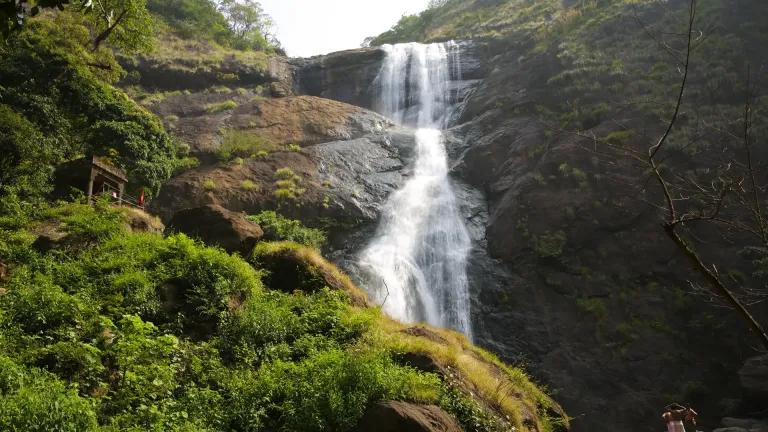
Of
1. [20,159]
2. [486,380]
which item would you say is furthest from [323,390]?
[20,159]

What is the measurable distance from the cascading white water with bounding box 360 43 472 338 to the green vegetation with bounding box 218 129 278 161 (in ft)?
23.5

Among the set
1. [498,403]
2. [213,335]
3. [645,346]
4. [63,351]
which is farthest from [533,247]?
[63,351]

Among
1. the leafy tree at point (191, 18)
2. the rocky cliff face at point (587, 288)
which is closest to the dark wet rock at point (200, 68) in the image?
the leafy tree at point (191, 18)

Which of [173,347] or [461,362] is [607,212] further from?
[173,347]

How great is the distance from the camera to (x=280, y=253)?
14008mm

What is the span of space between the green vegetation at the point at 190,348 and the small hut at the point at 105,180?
3487mm

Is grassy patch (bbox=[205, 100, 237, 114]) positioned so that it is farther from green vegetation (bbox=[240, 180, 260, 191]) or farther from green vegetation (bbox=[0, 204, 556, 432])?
green vegetation (bbox=[0, 204, 556, 432])

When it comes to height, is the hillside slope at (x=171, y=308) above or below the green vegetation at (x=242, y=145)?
below

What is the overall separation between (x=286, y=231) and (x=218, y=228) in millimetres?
6056

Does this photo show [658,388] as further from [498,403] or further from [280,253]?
[280,253]

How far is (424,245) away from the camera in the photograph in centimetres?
2286

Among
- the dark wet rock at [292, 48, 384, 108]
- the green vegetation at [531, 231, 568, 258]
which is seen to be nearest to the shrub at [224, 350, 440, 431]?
the green vegetation at [531, 231, 568, 258]

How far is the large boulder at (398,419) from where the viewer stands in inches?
312

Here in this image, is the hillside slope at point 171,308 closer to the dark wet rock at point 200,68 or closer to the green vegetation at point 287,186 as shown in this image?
the green vegetation at point 287,186
